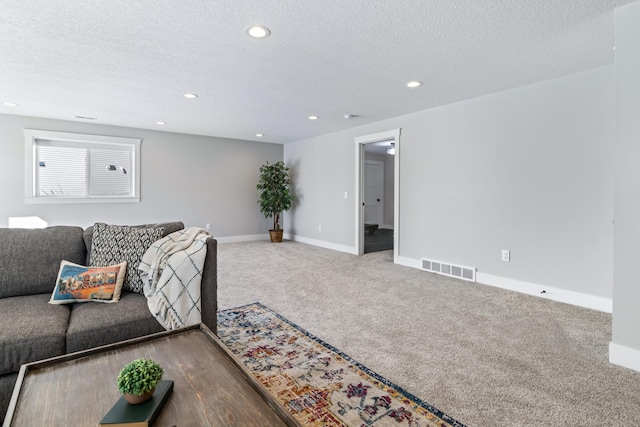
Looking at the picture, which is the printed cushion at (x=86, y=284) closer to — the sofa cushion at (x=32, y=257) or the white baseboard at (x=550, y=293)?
the sofa cushion at (x=32, y=257)

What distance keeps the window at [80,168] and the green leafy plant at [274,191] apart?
2.45 metres

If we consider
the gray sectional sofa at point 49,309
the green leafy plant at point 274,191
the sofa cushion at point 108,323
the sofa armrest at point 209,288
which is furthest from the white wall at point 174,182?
the sofa armrest at point 209,288

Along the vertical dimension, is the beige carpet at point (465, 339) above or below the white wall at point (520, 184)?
below

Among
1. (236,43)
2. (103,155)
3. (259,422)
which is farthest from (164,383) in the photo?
(103,155)

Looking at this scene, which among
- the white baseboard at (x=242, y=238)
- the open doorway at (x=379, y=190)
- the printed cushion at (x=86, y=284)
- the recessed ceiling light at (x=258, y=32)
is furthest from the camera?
the open doorway at (x=379, y=190)

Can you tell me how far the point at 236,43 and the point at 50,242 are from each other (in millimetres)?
1994

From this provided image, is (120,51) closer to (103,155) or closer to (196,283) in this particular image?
(196,283)

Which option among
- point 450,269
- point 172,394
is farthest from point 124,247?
point 450,269

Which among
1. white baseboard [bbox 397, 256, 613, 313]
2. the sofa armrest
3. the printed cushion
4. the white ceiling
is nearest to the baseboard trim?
white baseboard [bbox 397, 256, 613, 313]

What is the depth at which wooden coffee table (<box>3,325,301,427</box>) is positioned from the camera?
0.99 m

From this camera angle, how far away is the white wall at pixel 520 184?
3.09 metres

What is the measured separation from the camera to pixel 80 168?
559 centimetres

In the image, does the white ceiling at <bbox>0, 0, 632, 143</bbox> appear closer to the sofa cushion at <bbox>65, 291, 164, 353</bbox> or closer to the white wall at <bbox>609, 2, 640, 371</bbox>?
the white wall at <bbox>609, 2, 640, 371</bbox>

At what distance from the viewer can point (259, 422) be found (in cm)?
99
